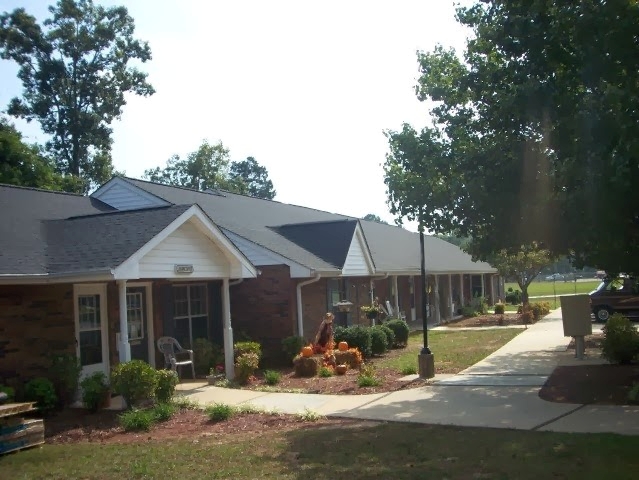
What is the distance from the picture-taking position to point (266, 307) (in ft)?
60.8

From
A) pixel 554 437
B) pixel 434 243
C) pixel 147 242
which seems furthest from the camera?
pixel 434 243

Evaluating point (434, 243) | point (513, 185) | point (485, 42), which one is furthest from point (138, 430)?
point (434, 243)

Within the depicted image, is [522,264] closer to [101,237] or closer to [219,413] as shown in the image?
[101,237]

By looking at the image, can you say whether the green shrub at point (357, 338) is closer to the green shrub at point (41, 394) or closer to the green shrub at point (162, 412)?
the green shrub at point (162, 412)

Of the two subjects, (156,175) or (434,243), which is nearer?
(434,243)

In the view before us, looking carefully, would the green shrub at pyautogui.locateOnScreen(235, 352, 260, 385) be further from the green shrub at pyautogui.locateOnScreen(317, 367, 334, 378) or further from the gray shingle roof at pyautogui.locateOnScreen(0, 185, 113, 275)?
the gray shingle roof at pyautogui.locateOnScreen(0, 185, 113, 275)

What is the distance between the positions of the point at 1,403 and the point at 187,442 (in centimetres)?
302

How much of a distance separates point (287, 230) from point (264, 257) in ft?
14.7

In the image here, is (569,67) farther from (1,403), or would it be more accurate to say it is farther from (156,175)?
(156,175)

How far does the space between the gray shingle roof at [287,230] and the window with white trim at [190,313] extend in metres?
2.28

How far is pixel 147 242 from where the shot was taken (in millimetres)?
12211

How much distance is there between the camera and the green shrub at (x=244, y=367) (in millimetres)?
14852

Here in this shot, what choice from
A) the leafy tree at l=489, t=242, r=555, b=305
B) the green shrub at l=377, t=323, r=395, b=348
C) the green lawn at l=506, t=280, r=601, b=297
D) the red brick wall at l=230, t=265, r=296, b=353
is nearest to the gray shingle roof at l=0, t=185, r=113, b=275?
the red brick wall at l=230, t=265, r=296, b=353

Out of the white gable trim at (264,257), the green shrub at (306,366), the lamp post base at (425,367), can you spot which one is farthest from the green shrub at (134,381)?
the white gable trim at (264,257)
